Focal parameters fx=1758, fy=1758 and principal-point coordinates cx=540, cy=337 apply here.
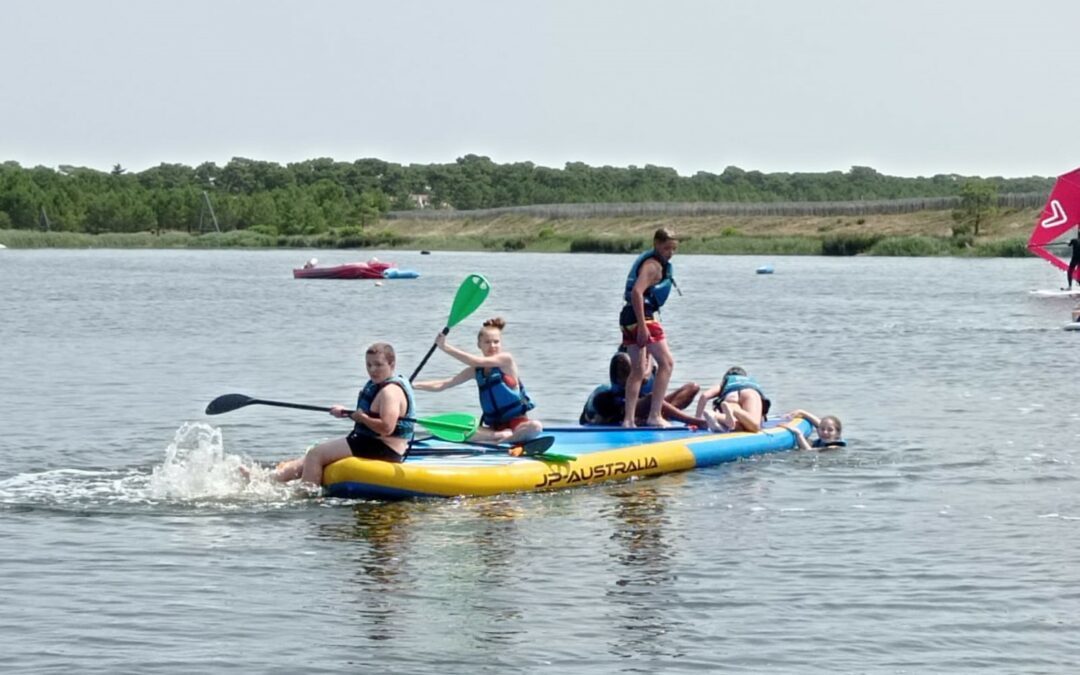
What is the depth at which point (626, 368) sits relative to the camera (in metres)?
15.3

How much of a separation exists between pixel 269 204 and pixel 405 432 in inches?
4686

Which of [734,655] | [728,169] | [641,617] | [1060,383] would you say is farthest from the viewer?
[728,169]

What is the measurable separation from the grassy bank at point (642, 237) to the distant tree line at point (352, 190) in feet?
10.9

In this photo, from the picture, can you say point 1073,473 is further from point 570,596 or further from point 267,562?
point 267,562

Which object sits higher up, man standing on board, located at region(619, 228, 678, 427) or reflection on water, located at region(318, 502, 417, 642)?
man standing on board, located at region(619, 228, 678, 427)

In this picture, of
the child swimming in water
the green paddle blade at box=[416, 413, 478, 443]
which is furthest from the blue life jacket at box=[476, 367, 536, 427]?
the child swimming in water

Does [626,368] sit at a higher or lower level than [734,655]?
Answer: higher

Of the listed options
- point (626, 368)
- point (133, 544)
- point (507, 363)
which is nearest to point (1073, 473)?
point (626, 368)

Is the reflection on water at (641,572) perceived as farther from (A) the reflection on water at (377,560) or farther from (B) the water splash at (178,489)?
(B) the water splash at (178,489)

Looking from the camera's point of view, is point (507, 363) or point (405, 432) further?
point (507, 363)

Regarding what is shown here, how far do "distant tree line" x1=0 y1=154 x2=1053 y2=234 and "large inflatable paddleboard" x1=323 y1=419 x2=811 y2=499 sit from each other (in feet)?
321

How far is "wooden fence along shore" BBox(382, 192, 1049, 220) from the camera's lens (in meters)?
93.7

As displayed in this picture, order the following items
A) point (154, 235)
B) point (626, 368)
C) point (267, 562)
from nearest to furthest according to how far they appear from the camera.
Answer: point (267, 562), point (626, 368), point (154, 235)

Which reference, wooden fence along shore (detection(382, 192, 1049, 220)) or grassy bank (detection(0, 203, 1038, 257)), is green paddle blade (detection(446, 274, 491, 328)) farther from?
wooden fence along shore (detection(382, 192, 1049, 220))
